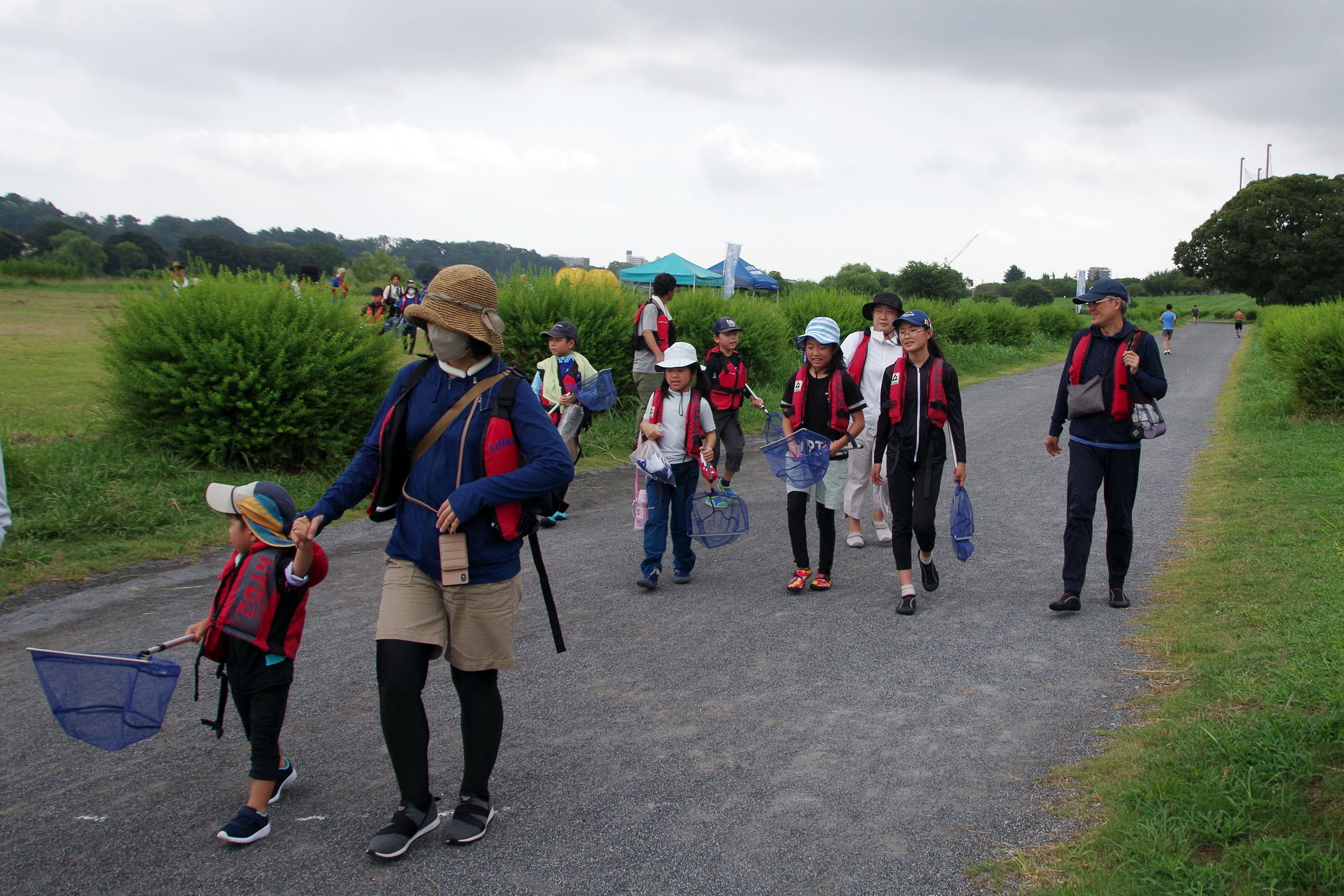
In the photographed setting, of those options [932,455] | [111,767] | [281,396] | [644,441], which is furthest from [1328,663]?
[281,396]

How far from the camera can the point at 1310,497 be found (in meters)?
8.84

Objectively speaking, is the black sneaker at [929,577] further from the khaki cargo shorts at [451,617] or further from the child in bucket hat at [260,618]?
the child in bucket hat at [260,618]

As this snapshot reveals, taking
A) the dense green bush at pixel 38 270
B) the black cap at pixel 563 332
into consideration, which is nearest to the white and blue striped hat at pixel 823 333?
the black cap at pixel 563 332

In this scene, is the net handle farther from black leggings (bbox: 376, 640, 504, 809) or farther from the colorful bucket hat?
black leggings (bbox: 376, 640, 504, 809)

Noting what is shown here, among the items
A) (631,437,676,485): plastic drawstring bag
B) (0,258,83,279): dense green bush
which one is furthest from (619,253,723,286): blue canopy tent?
(0,258,83,279): dense green bush

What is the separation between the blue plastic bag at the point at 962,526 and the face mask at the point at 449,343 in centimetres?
383

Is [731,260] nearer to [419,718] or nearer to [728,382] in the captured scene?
[728,382]

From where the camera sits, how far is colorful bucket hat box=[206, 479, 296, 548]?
3.38 metres

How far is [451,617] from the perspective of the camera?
129 inches

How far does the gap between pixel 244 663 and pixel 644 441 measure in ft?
11.4

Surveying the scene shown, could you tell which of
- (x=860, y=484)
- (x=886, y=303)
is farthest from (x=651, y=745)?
(x=886, y=303)

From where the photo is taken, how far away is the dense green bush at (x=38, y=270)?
4562 cm

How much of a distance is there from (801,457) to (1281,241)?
70899mm

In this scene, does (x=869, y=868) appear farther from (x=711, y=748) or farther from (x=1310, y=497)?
(x=1310, y=497)
